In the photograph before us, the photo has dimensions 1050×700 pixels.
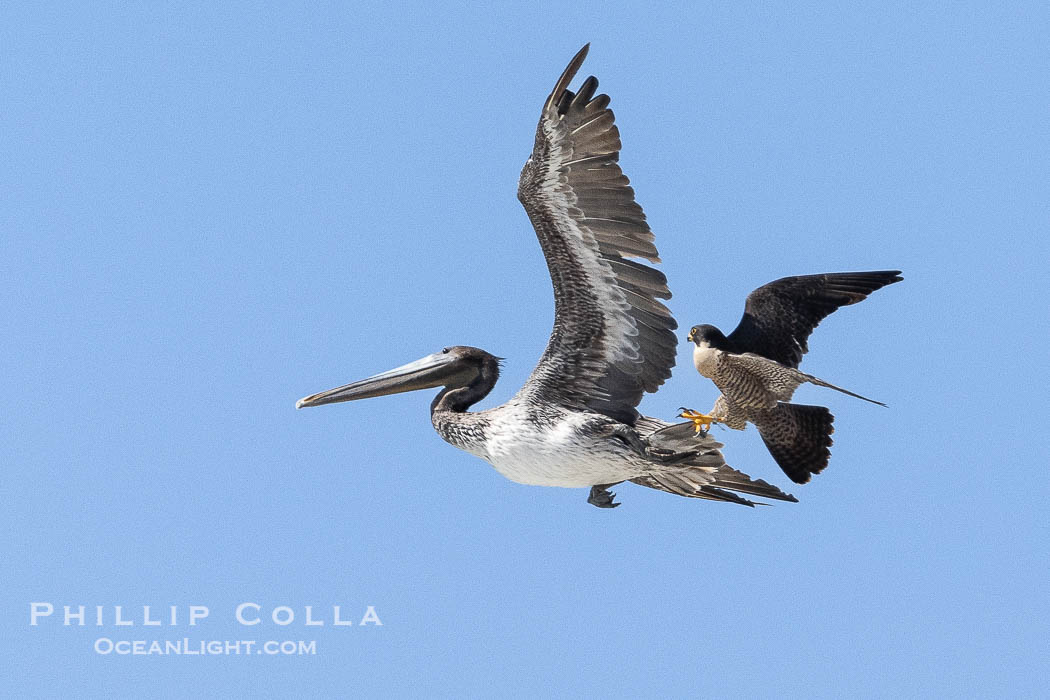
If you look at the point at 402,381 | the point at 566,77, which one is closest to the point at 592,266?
the point at 566,77

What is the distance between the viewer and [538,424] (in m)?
12.8

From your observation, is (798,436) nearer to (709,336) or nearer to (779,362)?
A: (779,362)

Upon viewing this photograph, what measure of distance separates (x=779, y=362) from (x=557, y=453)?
130 inches

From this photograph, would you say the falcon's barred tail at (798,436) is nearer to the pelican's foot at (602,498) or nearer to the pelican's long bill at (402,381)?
the pelican's foot at (602,498)

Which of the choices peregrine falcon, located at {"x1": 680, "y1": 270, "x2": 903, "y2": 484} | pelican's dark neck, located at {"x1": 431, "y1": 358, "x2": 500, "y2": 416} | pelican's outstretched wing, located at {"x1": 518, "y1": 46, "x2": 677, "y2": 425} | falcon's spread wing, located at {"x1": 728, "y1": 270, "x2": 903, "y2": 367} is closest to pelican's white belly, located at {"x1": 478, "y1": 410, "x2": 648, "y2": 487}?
pelican's outstretched wing, located at {"x1": 518, "y1": 46, "x2": 677, "y2": 425}

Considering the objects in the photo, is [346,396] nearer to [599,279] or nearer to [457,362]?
[457,362]

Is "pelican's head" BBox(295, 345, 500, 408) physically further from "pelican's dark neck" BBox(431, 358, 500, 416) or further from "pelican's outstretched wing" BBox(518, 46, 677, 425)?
"pelican's outstretched wing" BBox(518, 46, 677, 425)

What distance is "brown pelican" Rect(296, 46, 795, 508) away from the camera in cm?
1192

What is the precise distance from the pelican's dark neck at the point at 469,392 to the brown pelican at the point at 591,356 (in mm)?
24

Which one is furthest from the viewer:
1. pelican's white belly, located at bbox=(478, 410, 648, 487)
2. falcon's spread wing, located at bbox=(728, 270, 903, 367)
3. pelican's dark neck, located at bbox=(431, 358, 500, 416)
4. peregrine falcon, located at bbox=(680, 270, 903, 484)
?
falcon's spread wing, located at bbox=(728, 270, 903, 367)

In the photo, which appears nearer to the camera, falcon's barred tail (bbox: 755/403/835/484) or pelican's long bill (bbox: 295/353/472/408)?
pelican's long bill (bbox: 295/353/472/408)

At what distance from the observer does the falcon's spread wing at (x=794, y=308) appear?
49.1 feet

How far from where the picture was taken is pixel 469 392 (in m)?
14.0

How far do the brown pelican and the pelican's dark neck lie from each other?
0.08ft
